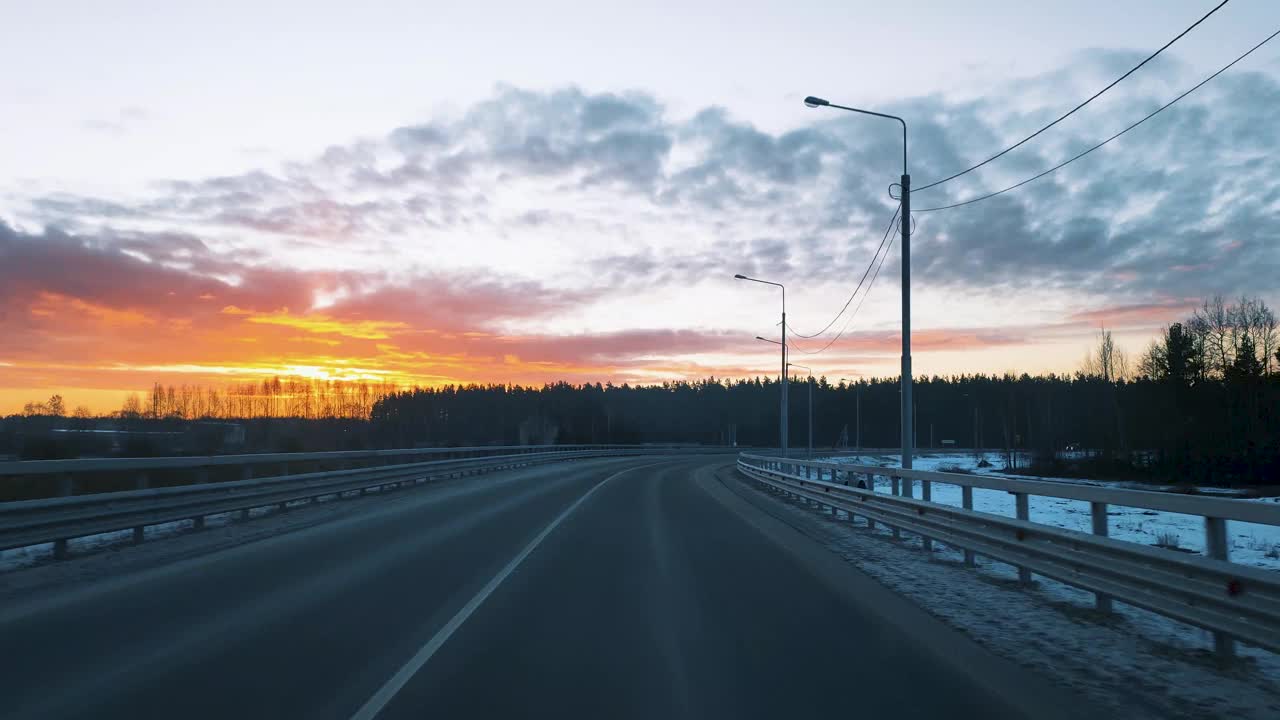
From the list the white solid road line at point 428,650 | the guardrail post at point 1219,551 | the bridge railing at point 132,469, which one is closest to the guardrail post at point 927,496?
the white solid road line at point 428,650

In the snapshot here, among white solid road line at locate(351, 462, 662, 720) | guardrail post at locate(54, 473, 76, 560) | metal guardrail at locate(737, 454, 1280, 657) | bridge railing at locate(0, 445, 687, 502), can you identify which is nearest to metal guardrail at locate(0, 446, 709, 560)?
guardrail post at locate(54, 473, 76, 560)

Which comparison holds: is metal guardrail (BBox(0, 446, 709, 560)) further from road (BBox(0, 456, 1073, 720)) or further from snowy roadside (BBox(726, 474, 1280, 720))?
snowy roadside (BBox(726, 474, 1280, 720))

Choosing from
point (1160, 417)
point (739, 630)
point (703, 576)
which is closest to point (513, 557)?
point (703, 576)

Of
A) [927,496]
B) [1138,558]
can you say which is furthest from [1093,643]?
[927,496]

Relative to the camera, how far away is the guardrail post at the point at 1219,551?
678cm

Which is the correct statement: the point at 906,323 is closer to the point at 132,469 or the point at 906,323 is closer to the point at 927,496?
the point at 927,496

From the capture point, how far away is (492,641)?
7375mm

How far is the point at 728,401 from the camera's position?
191125 millimetres

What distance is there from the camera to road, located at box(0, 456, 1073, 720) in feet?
18.8

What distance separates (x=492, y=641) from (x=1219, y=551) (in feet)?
18.5

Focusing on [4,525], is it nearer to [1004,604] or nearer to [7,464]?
[7,464]

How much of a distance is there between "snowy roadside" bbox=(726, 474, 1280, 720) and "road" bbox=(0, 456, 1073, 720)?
1.31 ft

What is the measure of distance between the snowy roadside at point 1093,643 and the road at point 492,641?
40 centimetres

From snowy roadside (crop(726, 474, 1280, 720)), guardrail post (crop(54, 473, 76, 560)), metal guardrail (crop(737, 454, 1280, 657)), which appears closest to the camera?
snowy roadside (crop(726, 474, 1280, 720))
